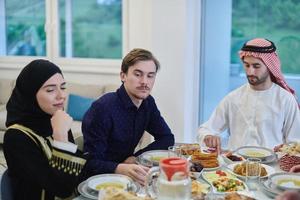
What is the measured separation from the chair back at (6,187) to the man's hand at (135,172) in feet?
1.49

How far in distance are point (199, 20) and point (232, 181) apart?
2863 millimetres

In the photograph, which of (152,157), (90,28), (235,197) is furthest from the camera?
(90,28)

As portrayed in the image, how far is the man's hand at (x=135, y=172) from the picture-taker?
5.66 ft

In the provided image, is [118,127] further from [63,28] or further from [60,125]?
[63,28]

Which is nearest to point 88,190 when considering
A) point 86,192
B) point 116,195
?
point 86,192

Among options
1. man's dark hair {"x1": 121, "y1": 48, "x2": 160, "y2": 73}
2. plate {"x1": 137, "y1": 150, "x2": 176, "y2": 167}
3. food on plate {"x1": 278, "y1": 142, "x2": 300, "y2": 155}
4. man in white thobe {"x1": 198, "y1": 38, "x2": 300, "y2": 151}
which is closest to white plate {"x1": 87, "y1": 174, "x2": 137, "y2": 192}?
plate {"x1": 137, "y1": 150, "x2": 176, "y2": 167}

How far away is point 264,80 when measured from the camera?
8.82ft

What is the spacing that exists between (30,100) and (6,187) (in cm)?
37

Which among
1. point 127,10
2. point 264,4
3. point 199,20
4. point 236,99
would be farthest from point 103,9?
point 236,99

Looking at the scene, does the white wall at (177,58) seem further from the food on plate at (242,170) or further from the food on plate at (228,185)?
the food on plate at (228,185)

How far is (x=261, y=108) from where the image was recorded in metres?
2.70

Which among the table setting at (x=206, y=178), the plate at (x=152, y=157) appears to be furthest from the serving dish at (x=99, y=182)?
the plate at (x=152, y=157)

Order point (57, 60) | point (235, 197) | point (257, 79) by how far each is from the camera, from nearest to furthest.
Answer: point (235, 197)
point (257, 79)
point (57, 60)

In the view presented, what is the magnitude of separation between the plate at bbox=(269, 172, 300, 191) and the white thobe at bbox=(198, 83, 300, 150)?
0.89 m
